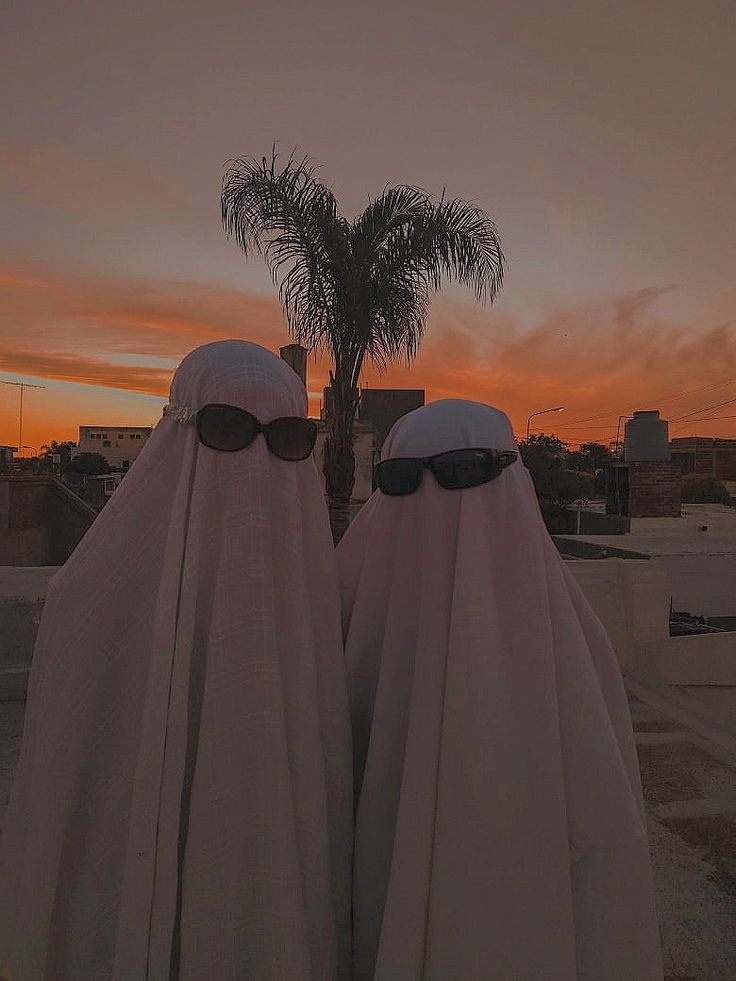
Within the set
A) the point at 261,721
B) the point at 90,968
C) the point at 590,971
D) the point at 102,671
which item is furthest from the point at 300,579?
the point at 590,971

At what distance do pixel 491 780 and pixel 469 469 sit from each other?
719 millimetres

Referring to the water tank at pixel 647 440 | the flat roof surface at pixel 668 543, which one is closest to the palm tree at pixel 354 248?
the flat roof surface at pixel 668 543

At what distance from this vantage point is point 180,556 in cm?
150

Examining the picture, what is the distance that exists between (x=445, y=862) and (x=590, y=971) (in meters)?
0.44

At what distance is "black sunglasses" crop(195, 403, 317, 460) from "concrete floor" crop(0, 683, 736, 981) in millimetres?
2293

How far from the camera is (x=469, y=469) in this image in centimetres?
172

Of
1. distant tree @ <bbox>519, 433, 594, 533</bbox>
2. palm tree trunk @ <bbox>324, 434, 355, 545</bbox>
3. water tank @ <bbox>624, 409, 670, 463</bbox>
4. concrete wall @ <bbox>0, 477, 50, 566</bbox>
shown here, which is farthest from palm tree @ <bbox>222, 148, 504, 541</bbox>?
distant tree @ <bbox>519, 433, 594, 533</bbox>

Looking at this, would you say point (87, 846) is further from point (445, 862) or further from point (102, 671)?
point (445, 862)

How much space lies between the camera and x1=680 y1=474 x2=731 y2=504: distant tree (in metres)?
30.3

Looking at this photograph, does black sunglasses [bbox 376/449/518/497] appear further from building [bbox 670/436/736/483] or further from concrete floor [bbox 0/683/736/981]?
building [bbox 670/436/736/483]

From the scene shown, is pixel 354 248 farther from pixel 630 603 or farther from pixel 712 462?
pixel 712 462

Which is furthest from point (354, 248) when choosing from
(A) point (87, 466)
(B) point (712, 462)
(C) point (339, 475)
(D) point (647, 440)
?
(A) point (87, 466)

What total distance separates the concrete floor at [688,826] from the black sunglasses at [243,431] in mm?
2293

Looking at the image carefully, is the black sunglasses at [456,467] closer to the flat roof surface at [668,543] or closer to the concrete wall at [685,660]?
the concrete wall at [685,660]
